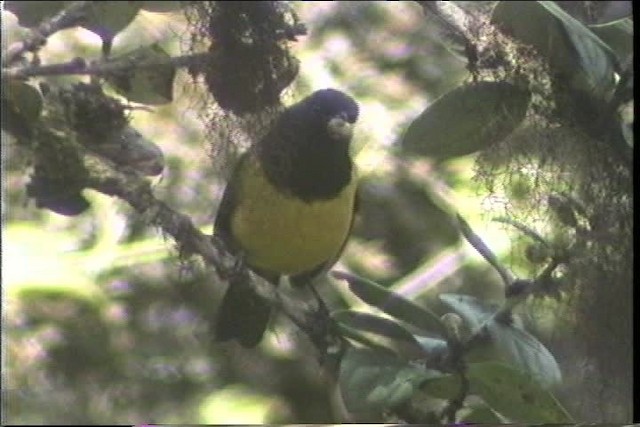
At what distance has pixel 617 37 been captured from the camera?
4.41 feet

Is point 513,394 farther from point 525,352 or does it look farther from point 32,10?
point 32,10

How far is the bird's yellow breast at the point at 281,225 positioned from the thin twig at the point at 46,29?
0.28 m

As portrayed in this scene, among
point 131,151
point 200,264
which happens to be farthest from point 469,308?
point 131,151

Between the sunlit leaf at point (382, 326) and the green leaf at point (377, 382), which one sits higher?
the sunlit leaf at point (382, 326)

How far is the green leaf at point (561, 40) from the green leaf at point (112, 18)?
0.44 meters

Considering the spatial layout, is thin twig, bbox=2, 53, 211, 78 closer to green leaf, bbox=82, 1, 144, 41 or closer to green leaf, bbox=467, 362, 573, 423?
green leaf, bbox=82, 1, 144, 41

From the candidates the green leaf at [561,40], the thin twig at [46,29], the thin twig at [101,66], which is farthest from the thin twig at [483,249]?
the thin twig at [46,29]

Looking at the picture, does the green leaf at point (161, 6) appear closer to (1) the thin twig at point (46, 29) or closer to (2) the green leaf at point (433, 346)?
(1) the thin twig at point (46, 29)

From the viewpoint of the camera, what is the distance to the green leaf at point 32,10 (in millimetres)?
1318

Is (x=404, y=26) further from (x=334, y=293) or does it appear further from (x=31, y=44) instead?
(x=31, y=44)

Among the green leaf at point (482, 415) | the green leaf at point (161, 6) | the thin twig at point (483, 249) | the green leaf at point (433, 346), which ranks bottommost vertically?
the green leaf at point (482, 415)

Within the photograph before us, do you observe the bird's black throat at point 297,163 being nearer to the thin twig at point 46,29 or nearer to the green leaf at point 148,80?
the green leaf at point 148,80

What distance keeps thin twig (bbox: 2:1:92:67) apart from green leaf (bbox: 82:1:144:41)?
0.01 m

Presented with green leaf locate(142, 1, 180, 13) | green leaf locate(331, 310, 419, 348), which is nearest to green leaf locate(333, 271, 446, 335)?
green leaf locate(331, 310, 419, 348)
